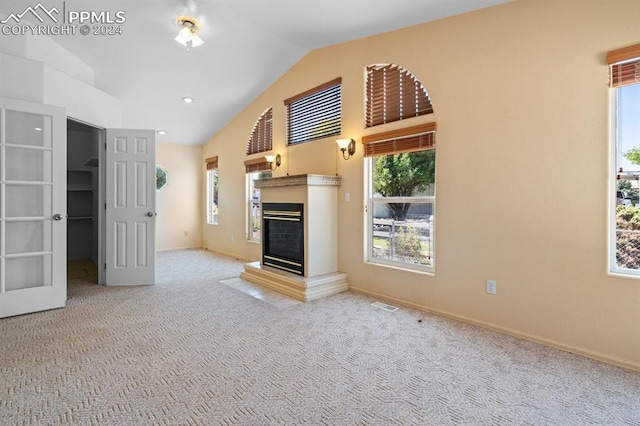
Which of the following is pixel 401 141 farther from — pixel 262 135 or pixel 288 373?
pixel 262 135

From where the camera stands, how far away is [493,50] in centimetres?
288

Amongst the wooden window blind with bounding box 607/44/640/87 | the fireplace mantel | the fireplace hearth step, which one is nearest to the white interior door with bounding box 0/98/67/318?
the fireplace hearth step

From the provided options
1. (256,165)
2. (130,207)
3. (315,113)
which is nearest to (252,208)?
(256,165)

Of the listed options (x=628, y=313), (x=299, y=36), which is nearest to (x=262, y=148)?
(x=299, y=36)

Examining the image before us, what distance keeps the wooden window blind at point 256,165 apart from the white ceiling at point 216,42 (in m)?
1.13

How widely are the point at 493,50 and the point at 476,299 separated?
2.33 meters

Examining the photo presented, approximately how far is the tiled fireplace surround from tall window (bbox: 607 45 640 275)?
8.92ft

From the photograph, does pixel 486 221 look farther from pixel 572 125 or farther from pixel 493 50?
pixel 493 50

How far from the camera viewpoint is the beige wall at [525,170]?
93.4 inches

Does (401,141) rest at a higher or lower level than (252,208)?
higher

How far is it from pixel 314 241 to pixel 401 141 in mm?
1614

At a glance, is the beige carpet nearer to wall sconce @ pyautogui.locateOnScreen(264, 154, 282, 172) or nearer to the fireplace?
the fireplace

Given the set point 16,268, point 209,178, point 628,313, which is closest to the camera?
point 628,313

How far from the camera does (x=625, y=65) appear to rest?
7.45 feet
